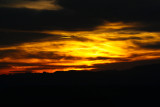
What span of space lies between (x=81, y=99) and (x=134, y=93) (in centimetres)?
2903

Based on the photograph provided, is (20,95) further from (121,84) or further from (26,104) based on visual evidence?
(121,84)

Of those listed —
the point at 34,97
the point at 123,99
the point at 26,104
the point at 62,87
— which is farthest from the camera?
the point at 62,87

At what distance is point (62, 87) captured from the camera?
18738 cm

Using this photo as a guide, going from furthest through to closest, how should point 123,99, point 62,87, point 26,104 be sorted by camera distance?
point 62,87
point 123,99
point 26,104

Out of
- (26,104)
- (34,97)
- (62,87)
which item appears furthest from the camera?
(62,87)

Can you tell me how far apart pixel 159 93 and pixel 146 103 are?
8.80 m

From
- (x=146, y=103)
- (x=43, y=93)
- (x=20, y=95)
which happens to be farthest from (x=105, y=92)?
(x=20, y=95)

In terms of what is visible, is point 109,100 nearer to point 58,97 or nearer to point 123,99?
point 123,99

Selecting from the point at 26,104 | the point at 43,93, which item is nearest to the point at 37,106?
the point at 26,104

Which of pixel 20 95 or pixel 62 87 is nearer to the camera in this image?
pixel 20 95

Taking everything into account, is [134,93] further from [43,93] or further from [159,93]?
A: [43,93]

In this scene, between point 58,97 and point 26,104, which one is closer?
point 26,104

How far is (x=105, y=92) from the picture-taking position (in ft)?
563

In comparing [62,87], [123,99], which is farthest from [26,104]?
[123,99]
